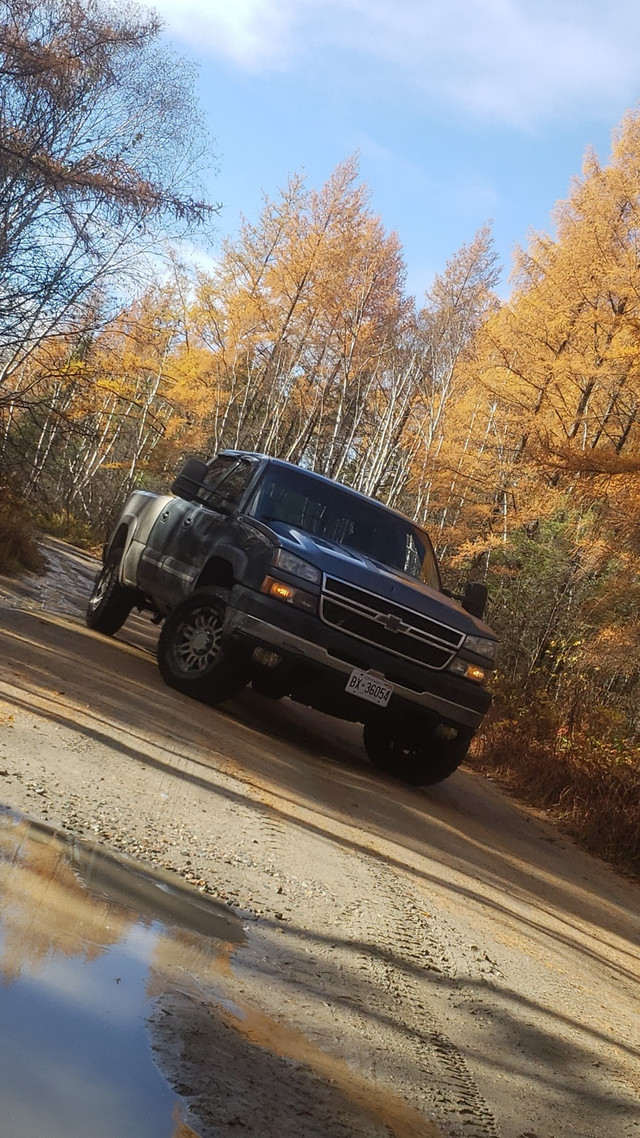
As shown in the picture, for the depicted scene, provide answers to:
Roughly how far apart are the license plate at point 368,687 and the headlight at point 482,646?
0.83 metres

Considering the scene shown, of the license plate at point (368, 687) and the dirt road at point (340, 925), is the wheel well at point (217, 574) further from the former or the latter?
the license plate at point (368, 687)

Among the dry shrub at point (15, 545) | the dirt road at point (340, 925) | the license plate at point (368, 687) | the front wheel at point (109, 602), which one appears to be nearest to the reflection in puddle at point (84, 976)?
the dirt road at point (340, 925)

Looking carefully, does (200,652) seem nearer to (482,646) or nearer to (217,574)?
(217,574)

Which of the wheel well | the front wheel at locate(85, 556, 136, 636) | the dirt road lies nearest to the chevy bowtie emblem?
the dirt road

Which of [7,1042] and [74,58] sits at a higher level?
[74,58]

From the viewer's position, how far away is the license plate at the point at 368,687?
26.0 ft

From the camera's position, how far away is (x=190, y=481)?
9.09 meters

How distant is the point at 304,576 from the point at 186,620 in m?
1.14

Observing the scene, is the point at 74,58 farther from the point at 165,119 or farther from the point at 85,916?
the point at 85,916

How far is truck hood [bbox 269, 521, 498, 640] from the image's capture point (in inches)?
320

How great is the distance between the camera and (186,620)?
8.60 m

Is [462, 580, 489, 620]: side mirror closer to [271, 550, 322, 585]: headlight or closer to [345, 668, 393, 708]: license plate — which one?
[345, 668, 393, 708]: license plate

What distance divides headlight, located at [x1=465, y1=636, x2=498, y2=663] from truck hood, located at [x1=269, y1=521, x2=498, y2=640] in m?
0.04

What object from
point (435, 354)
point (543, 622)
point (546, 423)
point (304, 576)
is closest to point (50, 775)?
point (304, 576)
